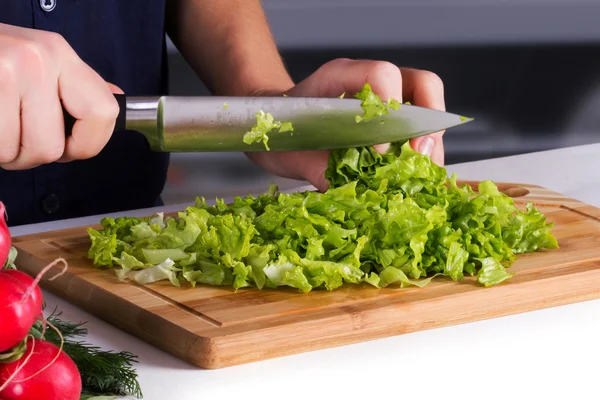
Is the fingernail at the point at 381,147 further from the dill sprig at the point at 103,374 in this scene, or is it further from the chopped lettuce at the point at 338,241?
the dill sprig at the point at 103,374

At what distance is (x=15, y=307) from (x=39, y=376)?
8cm

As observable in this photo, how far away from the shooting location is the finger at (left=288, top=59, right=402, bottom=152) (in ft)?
5.48

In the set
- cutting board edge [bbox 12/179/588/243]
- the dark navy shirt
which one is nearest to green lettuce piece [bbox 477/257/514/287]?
cutting board edge [bbox 12/179/588/243]

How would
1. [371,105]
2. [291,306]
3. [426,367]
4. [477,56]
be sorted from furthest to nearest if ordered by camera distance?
1. [477,56]
2. [371,105]
3. [291,306]
4. [426,367]

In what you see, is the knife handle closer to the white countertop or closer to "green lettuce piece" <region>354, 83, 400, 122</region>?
the white countertop

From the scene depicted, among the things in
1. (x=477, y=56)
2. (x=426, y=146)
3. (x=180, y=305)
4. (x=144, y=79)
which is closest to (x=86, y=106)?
(x=180, y=305)

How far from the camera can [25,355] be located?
0.87 m

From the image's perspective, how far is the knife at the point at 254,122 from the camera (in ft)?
4.96

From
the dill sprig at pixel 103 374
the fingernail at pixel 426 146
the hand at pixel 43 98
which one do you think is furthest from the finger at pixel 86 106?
the fingernail at pixel 426 146

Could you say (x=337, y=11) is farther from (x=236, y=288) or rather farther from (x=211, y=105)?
(x=236, y=288)

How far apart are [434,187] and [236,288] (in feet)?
1.31

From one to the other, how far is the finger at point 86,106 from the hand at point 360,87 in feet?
1.64

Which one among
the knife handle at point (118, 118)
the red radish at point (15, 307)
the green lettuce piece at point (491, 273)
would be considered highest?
the knife handle at point (118, 118)

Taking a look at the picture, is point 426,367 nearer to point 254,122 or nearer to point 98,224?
point 254,122
